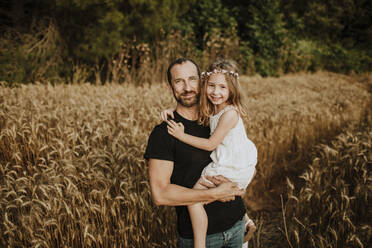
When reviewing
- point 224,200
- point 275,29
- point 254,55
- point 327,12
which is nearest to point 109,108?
point 224,200

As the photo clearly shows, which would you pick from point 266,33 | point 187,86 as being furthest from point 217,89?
point 266,33

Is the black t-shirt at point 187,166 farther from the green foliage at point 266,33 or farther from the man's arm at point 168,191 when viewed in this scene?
the green foliage at point 266,33

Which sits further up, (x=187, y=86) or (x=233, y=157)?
(x=187, y=86)

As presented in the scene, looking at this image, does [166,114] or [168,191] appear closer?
[168,191]

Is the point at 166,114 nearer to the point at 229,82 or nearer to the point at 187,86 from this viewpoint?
the point at 187,86

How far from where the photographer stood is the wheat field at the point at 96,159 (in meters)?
2.30

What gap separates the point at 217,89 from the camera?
6.91ft

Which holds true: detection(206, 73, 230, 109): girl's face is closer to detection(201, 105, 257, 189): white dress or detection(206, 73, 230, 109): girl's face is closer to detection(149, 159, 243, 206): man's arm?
detection(201, 105, 257, 189): white dress

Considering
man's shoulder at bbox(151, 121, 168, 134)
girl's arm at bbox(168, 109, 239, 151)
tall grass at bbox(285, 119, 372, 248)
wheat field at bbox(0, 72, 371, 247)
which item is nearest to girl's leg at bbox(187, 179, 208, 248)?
girl's arm at bbox(168, 109, 239, 151)

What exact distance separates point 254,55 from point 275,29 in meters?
1.52

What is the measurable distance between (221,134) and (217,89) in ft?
1.24

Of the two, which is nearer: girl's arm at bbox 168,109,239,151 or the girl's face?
girl's arm at bbox 168,109,239,151

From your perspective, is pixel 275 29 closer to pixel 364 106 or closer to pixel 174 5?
pixel 174 5

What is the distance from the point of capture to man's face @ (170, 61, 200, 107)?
75.9 inches
